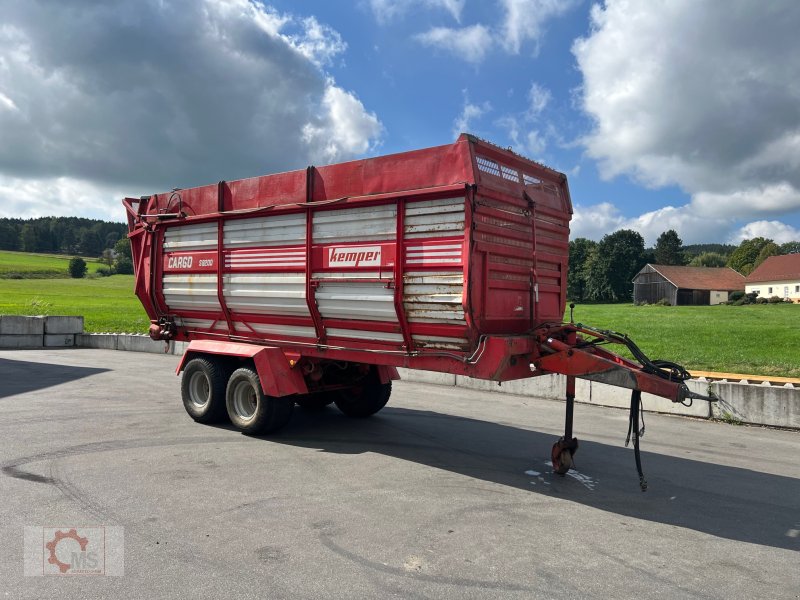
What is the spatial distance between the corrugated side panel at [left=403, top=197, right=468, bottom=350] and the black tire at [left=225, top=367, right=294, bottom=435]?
2386 millimetres

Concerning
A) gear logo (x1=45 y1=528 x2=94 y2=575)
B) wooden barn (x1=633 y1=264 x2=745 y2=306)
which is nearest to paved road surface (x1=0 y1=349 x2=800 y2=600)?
gear logo (x1=45 y1=528 x2=94 y2=575)

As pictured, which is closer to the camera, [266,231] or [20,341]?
[266,231]

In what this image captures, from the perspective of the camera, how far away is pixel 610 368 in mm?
5551

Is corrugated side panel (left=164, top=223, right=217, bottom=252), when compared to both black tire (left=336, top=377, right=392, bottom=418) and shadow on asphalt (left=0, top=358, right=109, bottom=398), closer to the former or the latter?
black tire (left=336, top=377, right=392, bottom=418)

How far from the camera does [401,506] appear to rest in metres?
5.12

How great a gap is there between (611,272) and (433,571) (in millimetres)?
89332

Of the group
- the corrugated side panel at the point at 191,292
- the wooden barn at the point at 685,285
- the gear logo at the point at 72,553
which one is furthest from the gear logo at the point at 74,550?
the wooden barn at the point at 685,285

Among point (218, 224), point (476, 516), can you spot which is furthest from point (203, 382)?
point (476, 516)

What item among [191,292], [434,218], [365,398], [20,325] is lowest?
[365,398]

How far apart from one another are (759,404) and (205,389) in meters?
8.66

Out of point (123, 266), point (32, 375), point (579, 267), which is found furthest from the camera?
point (579, 267)

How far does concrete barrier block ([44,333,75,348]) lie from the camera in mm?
20109

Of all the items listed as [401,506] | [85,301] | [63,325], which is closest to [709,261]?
[85,301]

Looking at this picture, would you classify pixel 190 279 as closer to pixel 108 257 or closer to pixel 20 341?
pixel 20 341
